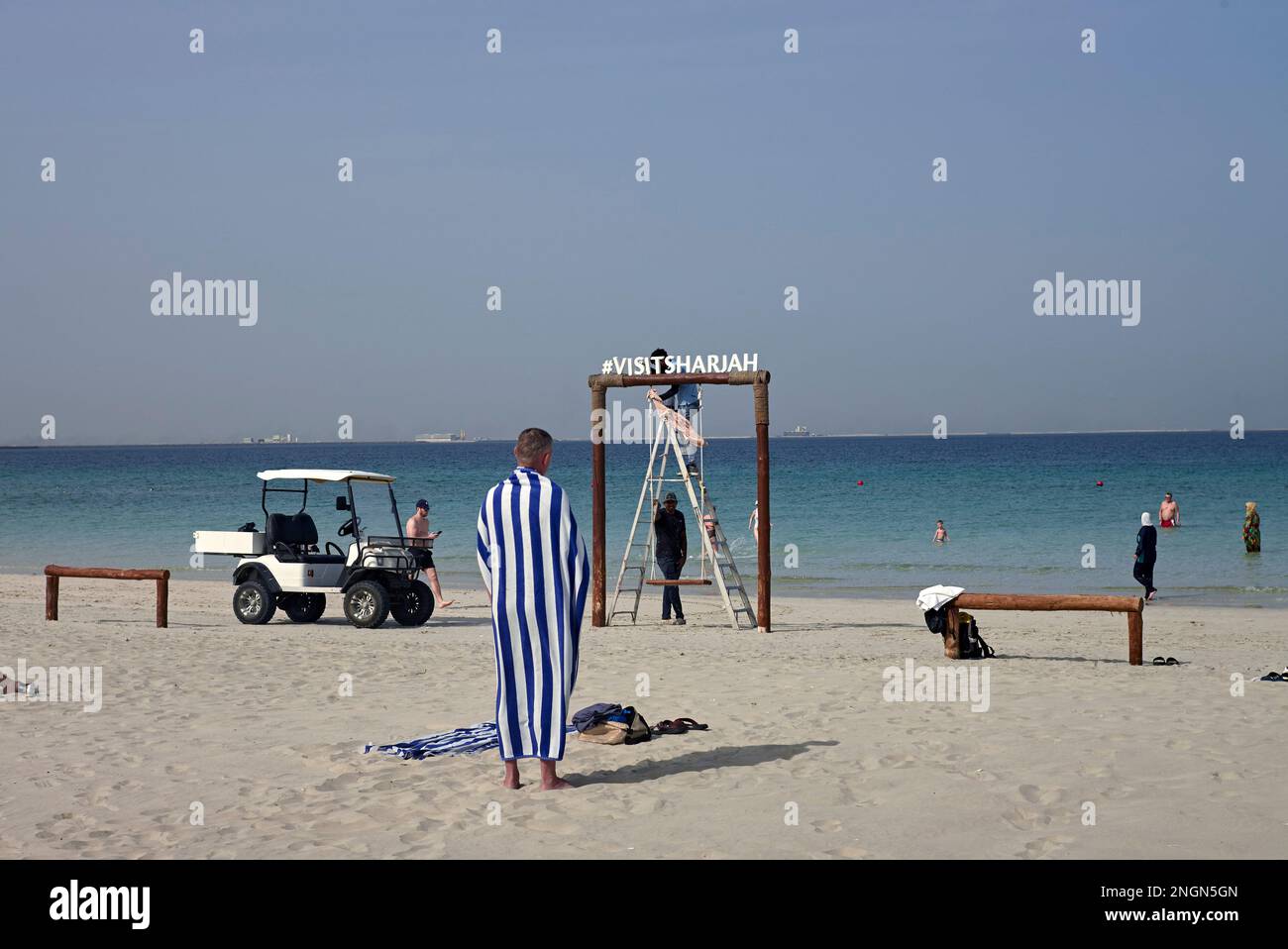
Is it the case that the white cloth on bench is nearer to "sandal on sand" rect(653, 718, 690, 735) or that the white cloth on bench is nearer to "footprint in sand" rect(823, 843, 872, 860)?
"sandal on sand" rect(653, 718, 690, 735)

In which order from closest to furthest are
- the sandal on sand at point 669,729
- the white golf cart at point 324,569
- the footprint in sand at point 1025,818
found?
the footprint in sand at point 1025,818 → the sandal on sand at point 669,729 → the white golf cart at point 324,569

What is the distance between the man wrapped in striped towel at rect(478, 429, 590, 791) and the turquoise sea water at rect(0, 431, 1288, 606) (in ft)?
55.1

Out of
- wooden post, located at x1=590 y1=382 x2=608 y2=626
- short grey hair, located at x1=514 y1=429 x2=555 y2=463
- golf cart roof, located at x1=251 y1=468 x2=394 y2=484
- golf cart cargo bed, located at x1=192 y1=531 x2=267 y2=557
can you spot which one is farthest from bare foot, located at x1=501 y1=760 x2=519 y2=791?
golf cart cargo bed, located at x1=192 y1=531 x2=267 y2=557

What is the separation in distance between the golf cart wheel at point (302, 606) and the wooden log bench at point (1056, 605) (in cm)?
833

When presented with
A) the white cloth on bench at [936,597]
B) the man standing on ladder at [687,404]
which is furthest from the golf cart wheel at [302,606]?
the white cloth on bench at [936,597]

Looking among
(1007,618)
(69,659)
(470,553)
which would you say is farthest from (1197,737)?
(470,553)

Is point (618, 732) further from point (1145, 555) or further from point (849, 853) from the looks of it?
point (1145, 555)

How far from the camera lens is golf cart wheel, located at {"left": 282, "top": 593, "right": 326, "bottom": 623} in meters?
16.1

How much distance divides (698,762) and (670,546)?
8.60 metres

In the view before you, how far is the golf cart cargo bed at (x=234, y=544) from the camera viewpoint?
15.3 m

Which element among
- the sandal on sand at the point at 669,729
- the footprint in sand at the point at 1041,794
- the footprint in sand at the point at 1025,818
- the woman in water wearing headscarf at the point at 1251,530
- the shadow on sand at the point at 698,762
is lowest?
the footprint in sand at the point at 1025,818

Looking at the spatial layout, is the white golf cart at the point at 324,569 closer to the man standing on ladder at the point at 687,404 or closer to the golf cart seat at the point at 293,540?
the golf cart seat at the point at 293,540

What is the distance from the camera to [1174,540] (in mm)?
31156

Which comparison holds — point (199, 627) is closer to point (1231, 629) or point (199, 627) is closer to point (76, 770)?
point (76, 770)
